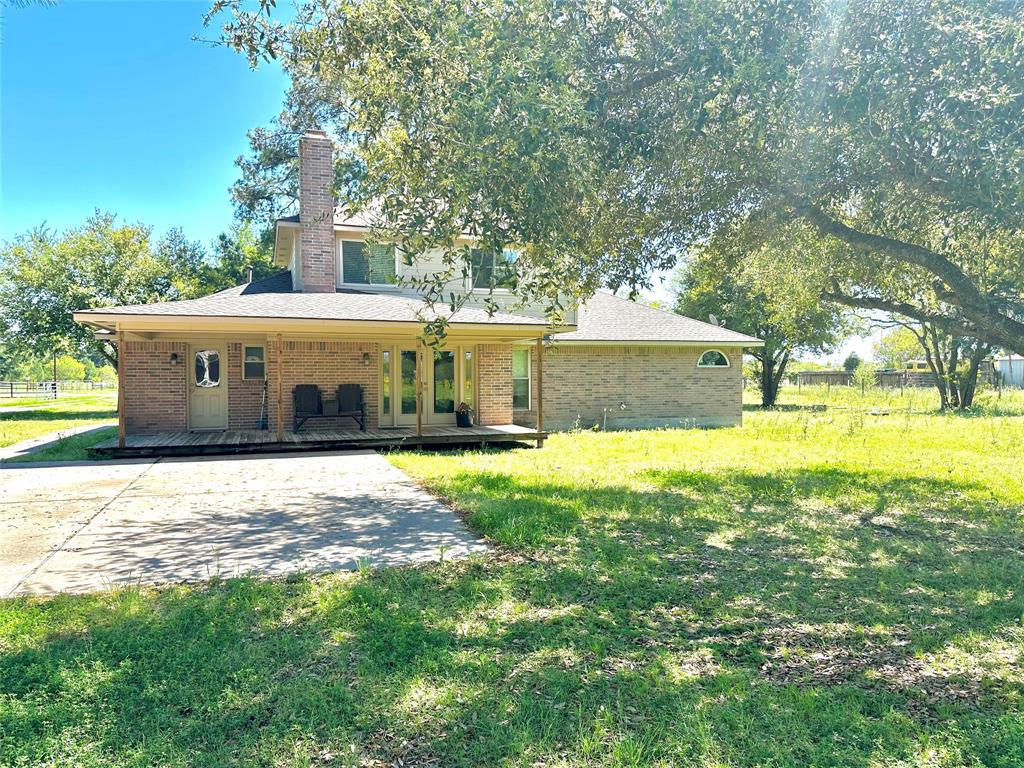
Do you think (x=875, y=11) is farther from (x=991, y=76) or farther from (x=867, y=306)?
(x=867, y=306)

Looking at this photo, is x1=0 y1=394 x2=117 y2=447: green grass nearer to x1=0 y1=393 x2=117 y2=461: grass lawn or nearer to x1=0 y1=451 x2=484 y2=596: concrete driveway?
x1=0 y1=393 x2=117 y2=461: grass lawn

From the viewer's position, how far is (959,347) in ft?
82.1

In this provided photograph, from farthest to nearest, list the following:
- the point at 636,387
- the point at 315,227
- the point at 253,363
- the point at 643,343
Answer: the point at 636,387
the point at 643,343
the point at 253,363
the point at 315,227

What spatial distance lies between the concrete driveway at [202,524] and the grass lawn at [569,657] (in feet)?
1.60

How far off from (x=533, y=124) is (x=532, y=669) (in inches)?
151

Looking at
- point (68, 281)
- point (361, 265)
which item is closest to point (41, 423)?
point (68, 281)

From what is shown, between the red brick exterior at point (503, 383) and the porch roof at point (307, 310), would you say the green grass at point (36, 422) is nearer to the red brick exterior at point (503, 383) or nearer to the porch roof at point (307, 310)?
the red brick exterior at point (503, 383)

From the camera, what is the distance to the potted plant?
1410 centimetres

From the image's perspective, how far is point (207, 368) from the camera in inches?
536

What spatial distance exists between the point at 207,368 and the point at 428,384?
4947mm

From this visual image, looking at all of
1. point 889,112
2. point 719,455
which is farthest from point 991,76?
point 719,455

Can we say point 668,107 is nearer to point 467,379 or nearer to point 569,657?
point 569,657

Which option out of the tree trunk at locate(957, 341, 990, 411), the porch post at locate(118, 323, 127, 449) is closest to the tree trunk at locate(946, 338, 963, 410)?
the tree trunk at locate(957, 341, 990, 411)

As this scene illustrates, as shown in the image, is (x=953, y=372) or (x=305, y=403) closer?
(x=305, y=403)
